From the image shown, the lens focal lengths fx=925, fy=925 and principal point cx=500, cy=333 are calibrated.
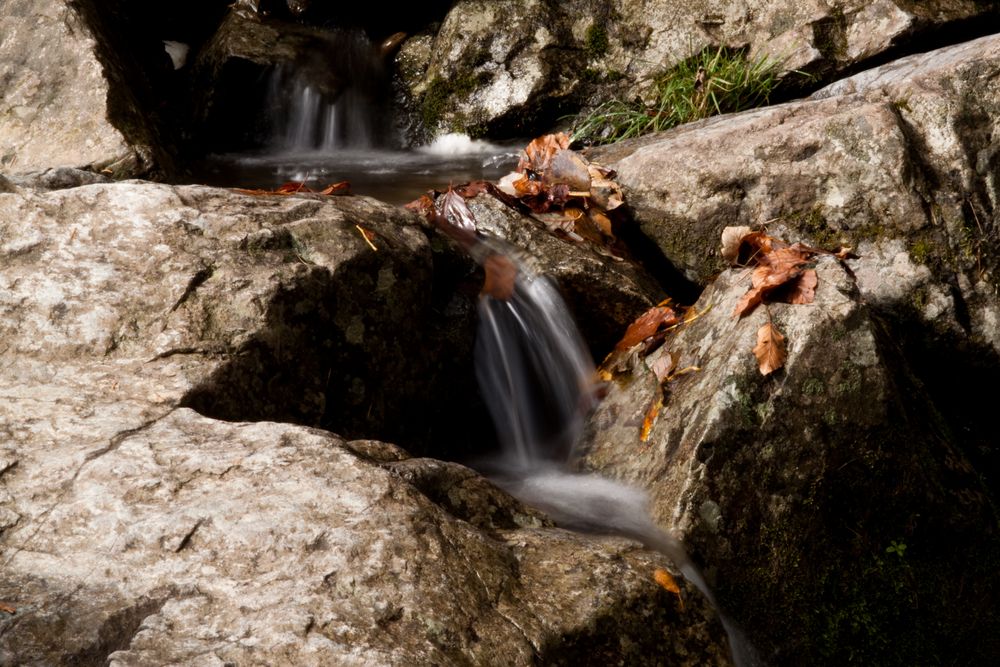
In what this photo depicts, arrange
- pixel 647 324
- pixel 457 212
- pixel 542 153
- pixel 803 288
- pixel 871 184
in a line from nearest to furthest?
pixel 803 288, pixel 647 324, pixel 871 184, pixel 457 212, pixel 542 153

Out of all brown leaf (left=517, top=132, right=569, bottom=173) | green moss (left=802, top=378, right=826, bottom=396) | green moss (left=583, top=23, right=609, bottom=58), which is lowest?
green moss (left=802, top=378, right=826, bottom=396)

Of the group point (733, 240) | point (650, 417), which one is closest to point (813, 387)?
point (650, 417)

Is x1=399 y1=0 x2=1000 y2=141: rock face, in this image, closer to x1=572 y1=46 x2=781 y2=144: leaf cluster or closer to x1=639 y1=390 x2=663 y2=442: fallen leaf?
x1=572 y1=46 x2=781 y2=144: leaf cluster

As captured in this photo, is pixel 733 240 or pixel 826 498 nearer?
pixel 826 498

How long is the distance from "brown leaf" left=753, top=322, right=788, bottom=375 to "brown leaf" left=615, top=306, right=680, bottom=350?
0.82 meters

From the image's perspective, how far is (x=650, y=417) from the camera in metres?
3.51

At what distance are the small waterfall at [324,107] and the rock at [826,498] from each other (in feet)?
17.2

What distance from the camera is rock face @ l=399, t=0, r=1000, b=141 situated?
728 centimetres

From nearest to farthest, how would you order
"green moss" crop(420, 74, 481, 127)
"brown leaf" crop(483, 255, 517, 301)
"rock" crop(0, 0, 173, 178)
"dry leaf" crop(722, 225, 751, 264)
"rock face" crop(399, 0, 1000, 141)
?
"dry leaf" crop(722, 225, 751, 264) → "brown leaf" crop(483, 255, 517, 301) → "rock" crop(0, 0, 173, 178) → "rock face" crop(399, 0, 1000, 141) → "green moss" crop(420, 74, 481, 127)

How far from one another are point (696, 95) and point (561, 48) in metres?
1.57

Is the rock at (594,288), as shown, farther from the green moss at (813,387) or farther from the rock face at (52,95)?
the rock face at (52,95)

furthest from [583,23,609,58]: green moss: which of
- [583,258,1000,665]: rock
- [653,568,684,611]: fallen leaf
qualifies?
[653,568,684,611]: fallen leaf

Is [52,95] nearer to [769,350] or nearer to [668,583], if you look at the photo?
[769,350]

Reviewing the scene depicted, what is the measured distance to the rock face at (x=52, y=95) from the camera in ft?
17.6
